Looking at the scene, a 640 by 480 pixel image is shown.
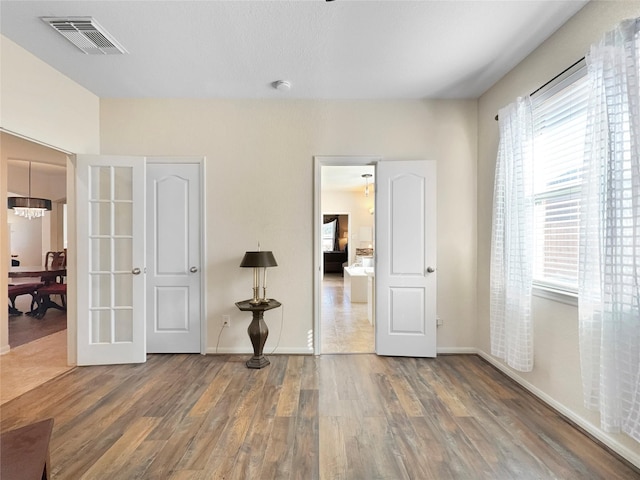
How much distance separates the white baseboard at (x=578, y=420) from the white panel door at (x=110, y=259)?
12.4 ft

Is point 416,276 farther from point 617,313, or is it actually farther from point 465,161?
point 617,313

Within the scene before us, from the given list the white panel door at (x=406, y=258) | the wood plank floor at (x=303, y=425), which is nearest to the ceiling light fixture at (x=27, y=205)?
the wood plank floor at (x=303, y=425)

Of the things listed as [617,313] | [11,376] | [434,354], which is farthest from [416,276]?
[11,376]

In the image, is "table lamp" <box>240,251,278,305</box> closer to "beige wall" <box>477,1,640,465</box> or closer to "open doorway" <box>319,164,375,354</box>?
"open doorway" <box>319,164,375,354</box>

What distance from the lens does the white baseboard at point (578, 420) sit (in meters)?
1.88

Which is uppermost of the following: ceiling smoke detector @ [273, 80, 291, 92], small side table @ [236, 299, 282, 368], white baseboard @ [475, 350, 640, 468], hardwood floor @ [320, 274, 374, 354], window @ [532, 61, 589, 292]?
ceiling smoke detector @ [273, 80, 291, 92]

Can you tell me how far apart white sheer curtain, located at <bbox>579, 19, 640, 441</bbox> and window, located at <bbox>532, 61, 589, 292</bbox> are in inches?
14.6

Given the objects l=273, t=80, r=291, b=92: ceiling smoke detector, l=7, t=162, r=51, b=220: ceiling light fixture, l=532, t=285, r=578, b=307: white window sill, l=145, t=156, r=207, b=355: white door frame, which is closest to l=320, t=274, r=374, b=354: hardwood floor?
l=145, t=156, r=207, b=355: white door frame

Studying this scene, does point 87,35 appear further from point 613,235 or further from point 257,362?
point 613,235

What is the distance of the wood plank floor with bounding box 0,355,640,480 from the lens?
1.82 meters

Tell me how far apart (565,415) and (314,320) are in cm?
233

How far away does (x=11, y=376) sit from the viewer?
307 centimetres

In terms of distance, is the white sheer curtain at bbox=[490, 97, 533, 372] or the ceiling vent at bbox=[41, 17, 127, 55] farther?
the white sheer curtain at bbox=[490, 97, 533, 372]

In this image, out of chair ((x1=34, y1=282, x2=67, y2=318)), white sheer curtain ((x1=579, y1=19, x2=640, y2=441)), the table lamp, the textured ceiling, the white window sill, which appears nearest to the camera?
white sheer curtain ((x1=579, y1=19, x2=640, y2=441))
